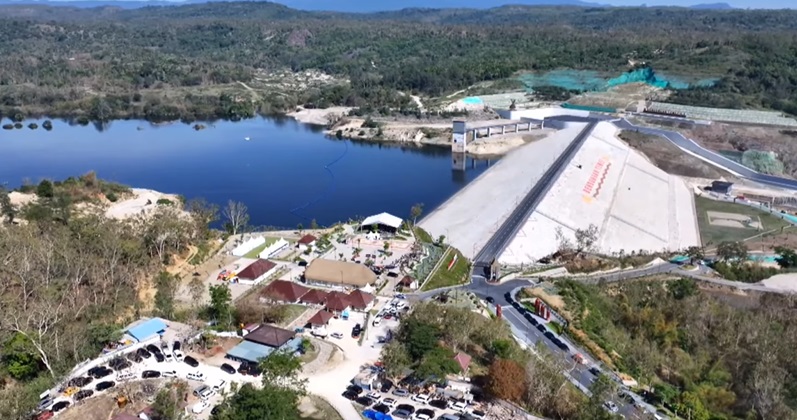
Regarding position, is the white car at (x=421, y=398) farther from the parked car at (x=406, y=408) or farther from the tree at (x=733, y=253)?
the tree at (x=733, y=253)

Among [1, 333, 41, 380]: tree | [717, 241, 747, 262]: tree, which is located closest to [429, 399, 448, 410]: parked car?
[1, 333, 41, 380]: tree

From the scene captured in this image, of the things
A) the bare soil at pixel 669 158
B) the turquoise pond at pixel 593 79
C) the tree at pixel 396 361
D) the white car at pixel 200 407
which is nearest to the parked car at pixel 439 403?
the tree at pixel 396 361

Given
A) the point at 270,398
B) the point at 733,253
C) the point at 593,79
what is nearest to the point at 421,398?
the point at 270,398

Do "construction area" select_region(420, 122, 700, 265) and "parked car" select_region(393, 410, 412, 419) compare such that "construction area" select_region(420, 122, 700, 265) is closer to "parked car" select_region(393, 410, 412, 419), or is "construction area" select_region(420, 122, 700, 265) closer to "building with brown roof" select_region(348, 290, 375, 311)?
"building with brown roof" select_region(348, 290, 375, 311)

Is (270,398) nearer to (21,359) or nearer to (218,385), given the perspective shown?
(218,385)

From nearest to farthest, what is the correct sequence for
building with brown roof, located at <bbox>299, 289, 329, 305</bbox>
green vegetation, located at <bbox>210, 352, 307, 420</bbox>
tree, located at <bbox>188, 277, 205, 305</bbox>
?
green vegetation, located at <bbox>210, 352, 307, 420</bbox> → tree, located at <bbox>188, 277, 205, 305</bbox> → building with brown roof, located at <bbox>299, 289, 329, 305</bbox>

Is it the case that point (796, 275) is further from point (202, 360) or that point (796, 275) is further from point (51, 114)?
point (51, 114)
